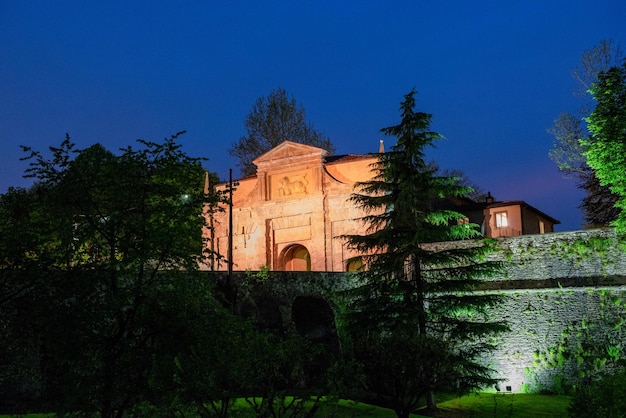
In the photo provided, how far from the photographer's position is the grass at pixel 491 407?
66.4ft

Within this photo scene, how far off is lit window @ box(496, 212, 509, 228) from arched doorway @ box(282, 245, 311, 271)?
11059 millimetres

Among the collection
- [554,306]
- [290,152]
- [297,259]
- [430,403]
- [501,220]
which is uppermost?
[290,152]

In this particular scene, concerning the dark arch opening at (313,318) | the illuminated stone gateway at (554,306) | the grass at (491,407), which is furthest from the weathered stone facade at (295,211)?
the grass at (491,407)

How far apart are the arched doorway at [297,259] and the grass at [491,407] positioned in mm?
17235

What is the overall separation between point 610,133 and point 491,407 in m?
10.9

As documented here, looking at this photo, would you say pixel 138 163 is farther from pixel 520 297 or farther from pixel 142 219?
pixel 520 297

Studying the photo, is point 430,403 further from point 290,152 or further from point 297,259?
point 290,152

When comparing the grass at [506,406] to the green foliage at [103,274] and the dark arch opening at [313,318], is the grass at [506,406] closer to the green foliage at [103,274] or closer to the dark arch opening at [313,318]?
the dark arch opening at [313,318]

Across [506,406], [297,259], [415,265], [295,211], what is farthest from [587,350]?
[297,259]

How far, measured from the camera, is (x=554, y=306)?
83.6 ft

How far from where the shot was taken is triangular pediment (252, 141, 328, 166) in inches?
1527

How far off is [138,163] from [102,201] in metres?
0.95

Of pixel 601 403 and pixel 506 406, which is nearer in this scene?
pixel 601 403

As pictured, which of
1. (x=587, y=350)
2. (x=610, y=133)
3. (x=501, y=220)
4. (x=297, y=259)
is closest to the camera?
(x=587, y=350)
